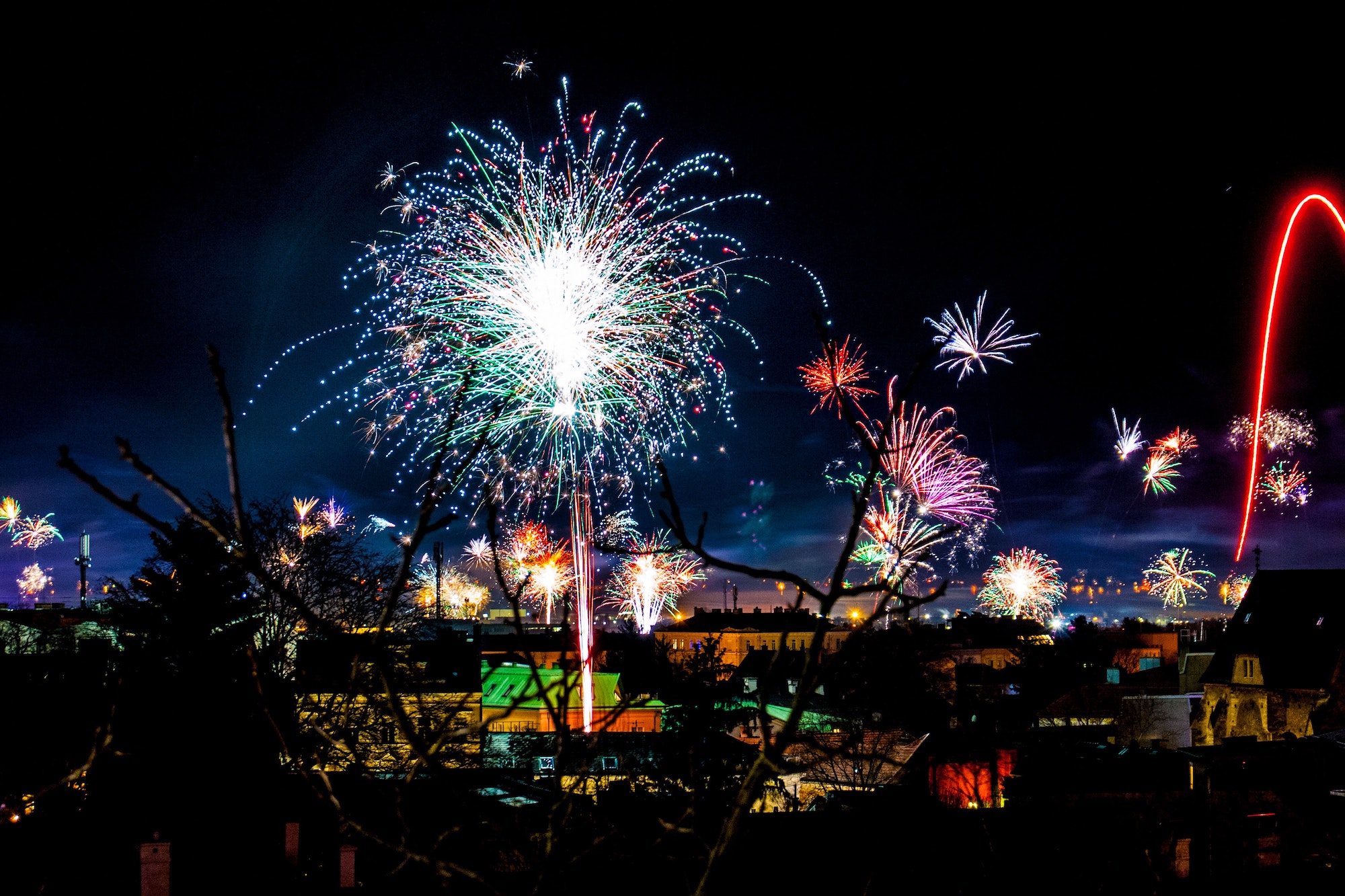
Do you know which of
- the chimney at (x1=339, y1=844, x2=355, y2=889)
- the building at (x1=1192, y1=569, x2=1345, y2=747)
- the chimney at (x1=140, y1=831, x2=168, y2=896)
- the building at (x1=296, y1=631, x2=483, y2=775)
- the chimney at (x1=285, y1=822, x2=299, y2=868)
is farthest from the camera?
the building at (x1=1192, y1=569, x2=1345, y2=747)

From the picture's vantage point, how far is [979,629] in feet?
175

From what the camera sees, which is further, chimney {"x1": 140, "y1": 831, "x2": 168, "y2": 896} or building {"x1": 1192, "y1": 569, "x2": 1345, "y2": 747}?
building {"x1": 1192, "y1": 569, "x2": 1345, "y2": 747}

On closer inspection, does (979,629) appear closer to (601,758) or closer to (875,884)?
(601,758)

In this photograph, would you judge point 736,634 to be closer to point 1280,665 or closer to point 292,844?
point 1280,665

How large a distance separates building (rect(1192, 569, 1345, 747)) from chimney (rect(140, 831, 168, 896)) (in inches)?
1375

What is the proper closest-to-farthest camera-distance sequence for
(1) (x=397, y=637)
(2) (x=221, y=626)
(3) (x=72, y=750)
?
(3) (x=72, y=750)
(2) (x=221, y=626)
(1) (x=397, y=637)

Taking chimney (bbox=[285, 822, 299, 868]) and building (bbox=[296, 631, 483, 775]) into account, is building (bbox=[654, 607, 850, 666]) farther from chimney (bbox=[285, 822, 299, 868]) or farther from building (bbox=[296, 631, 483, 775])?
chimney (bbox=[285, 822, 299, 868])

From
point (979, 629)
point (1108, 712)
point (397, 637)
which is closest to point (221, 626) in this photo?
point (397, 637)

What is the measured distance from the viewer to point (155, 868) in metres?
9.73

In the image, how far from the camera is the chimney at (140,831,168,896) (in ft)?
31.7

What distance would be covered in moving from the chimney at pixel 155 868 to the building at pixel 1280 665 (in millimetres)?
34936

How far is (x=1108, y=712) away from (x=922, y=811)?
1956 cm

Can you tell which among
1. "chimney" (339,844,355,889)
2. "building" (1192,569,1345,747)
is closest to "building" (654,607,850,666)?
"building" (1192,569,1345,747)

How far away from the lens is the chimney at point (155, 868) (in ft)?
31.7
